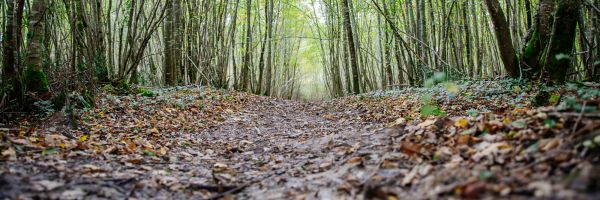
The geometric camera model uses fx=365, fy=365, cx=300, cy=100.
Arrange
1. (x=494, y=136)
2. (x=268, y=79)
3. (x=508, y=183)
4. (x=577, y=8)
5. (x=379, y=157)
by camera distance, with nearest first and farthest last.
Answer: (x=508, y=183)
(x=494, y=136)
(x=379, y=157)
(x=577, y=8)
(x=268, y=79)

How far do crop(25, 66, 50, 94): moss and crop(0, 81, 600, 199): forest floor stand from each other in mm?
673

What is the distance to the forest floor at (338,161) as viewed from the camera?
5.99 feet

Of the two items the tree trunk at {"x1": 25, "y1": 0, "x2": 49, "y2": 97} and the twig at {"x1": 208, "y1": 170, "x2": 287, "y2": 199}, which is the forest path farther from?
the tree trunk at {"x1": 25, "y1": 0, "x2": 49, "y2": 97}

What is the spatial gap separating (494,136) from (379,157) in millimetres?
824

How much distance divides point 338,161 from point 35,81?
458cm

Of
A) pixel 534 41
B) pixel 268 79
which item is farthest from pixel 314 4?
pixel 534 41

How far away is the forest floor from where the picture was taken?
1.83 meters

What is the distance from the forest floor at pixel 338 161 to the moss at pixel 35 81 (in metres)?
0.67

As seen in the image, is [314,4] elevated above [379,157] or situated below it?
above

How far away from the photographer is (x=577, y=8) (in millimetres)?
4371

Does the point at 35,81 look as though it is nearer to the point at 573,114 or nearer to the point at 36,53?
the point at 36,53

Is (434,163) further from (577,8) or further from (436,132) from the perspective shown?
(577,8)

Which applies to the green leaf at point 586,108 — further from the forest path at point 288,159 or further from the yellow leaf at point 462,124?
the forest path at point 288,159

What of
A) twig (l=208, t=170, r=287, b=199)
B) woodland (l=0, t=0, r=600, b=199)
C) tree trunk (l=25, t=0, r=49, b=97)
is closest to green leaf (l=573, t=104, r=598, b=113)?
woodland (l=0, t=0, r=600, b=199)
